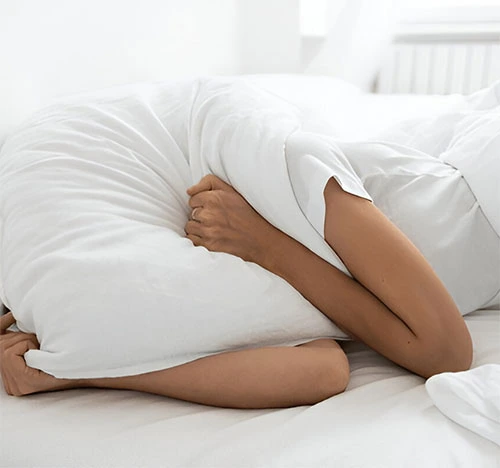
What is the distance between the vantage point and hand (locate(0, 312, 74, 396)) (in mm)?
959

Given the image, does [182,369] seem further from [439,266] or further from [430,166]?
[430,166]

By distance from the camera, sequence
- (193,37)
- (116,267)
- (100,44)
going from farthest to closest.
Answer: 1. (193,37)
2. (100,44)
3. (116,267)

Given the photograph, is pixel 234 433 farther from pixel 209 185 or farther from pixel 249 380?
pixel 209 185

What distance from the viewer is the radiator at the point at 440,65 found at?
2.43 m

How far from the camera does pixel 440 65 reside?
2518 millimetres

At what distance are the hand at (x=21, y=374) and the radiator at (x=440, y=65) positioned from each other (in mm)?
1931

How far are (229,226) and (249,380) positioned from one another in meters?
0.26

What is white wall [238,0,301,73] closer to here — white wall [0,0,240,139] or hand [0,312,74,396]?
white wall [0,0,240,139]

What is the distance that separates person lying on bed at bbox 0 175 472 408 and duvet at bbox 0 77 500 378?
2cm

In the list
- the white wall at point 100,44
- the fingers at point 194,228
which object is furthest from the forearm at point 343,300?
the white wall at point 100,44

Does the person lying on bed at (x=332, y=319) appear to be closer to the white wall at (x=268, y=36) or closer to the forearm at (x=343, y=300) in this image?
the forearm at (x=343, y=300)

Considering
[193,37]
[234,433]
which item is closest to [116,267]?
[234,433]

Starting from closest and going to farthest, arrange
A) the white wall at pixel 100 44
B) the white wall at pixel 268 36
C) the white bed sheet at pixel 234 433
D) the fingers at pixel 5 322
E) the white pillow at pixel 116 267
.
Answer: the white bed sheet at pixel 234 433, the white pillow at pixel 116 267, the fingers at pixel 5 322, the white wall at pixel 100 44, the white wall at pixel 268 36

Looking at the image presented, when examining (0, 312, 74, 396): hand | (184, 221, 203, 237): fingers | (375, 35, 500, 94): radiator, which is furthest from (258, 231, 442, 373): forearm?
(375, 35, 500, 94): radiator
